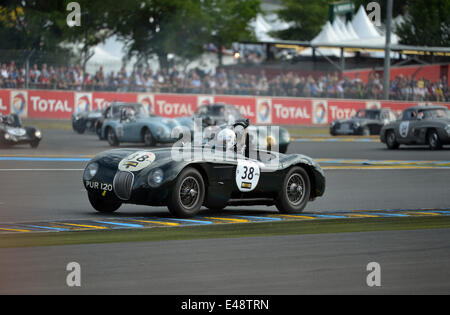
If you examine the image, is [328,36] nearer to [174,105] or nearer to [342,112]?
[342,112]

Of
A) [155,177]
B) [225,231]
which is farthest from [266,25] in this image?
[225,231]

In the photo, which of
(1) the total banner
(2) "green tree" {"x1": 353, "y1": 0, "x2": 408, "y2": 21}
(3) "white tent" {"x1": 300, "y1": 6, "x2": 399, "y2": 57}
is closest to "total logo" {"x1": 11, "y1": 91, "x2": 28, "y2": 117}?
(1) the total banner

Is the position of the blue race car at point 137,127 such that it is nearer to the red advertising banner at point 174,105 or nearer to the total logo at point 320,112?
the red advertising banner at point 174,105

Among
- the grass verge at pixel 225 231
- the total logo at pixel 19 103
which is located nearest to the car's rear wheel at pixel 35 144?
the total logo at pixel 19 103

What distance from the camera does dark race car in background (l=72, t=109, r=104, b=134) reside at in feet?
109

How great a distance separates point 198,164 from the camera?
10703 millimetres

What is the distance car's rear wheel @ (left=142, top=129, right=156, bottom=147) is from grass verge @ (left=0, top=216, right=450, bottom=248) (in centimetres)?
1517

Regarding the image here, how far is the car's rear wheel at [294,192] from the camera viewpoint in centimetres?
1169

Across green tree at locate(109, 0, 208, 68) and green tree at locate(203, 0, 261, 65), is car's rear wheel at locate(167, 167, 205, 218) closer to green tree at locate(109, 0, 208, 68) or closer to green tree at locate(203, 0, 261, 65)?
green tree at locate(109, 0, 208, 68)

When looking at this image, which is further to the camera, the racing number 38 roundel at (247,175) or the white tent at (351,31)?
the white tent at (351,31)

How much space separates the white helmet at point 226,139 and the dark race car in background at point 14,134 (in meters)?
14.2

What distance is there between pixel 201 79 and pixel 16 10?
8318 mm

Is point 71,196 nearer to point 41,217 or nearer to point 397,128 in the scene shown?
point 41,217

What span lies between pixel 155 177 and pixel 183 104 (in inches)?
1059
